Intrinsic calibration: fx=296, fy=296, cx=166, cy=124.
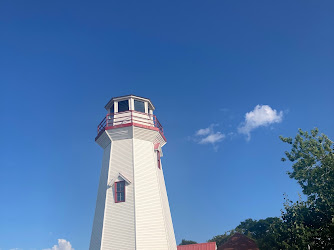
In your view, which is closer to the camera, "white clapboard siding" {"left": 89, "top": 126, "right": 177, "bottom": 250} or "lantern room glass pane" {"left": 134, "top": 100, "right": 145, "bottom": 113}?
"white clapboard siding" {"left": 89, "top": 126, "right": 177, "bottom": 250}

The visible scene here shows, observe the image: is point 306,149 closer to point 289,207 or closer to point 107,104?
point 289,207

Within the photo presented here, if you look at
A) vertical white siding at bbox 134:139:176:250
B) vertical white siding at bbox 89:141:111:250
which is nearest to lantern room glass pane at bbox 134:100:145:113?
vertical white siding at bbox 134:139:176:250

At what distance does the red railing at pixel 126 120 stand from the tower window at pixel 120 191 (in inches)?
151

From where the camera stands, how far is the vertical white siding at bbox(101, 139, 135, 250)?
55.5 feet

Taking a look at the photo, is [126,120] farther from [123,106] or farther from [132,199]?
[132,199]

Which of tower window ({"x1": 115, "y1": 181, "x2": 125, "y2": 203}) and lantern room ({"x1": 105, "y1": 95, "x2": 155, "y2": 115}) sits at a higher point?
lantern room ({"x1": 105, "y1": 95, "x2": 155, "y2": 115})

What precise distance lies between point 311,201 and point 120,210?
539 inches

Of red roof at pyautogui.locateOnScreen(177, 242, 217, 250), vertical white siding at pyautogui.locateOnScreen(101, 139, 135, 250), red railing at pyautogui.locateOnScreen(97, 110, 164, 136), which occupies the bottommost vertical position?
red roof at pyautogui.locateOnScreen(177, 242, 217, 250)

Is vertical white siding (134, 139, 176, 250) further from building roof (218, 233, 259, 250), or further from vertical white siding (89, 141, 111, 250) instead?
building roof (218, 233, 259, 250)

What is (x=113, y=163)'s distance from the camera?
63.7ft

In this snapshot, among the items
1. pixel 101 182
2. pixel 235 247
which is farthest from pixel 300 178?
pixel 101 182

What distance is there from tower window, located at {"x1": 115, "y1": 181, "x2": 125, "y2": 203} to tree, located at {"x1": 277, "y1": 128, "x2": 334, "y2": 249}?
10.5 m

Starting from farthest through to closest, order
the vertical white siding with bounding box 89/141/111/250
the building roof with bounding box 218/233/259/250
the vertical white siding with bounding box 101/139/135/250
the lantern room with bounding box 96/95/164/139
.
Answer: the building roof with bounding box 218/233/259/250
the lantern room with bounding box 96/95/164/139
the vertical white siding with bounding box 89/141/111/250
the vertical white siding with bounding box 101/139/135/250

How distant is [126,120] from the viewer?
19.9 meters
